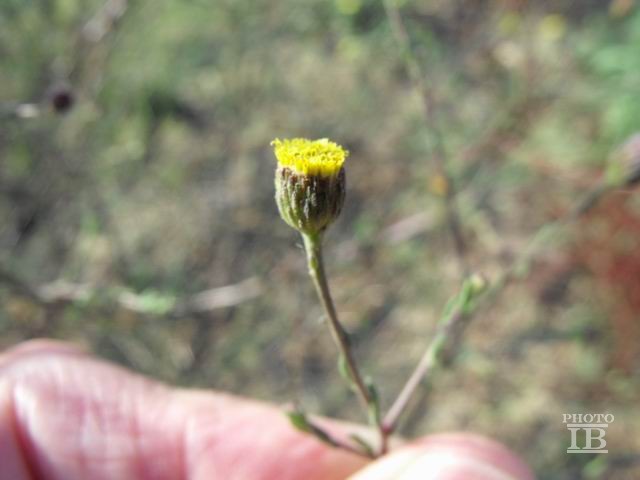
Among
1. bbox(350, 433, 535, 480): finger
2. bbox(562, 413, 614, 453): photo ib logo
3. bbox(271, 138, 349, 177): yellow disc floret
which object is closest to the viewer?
bbox(271, 138, 349, 177): yellow disc floret

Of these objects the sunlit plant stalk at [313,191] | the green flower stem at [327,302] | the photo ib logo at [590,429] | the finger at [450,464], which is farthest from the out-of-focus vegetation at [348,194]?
the sunlit plant stalk at [313,191]

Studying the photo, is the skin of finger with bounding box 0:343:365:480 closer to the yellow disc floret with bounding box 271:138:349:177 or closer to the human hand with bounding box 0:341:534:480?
the human hand with bounding box 0:341:534:480

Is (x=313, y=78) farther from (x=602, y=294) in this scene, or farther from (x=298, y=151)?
(x=298, y=151)

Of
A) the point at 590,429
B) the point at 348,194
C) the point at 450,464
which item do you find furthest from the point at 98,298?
the point at 590,429

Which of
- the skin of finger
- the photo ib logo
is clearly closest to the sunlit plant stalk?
the skin of finger

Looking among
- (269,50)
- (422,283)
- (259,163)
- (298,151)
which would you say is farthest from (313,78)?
(298,151)

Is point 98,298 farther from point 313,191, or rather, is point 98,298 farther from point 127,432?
point 313,191
